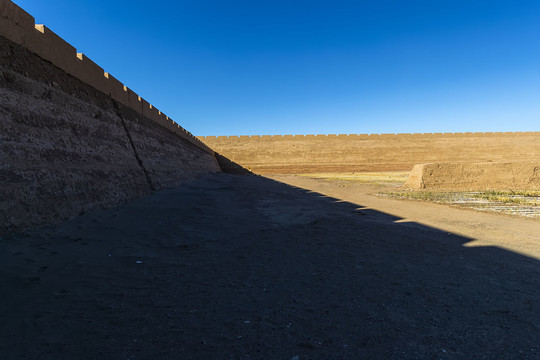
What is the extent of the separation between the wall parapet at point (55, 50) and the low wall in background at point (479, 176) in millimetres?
12238

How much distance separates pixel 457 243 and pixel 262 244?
2939 mm

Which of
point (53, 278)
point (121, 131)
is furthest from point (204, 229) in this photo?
point (121, 131)

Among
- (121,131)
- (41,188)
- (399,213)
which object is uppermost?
(121,131)

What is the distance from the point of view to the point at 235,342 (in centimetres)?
151

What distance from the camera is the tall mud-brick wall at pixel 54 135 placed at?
293 centimetres

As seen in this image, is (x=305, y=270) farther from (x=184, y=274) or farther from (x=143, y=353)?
(x=143, y=353)

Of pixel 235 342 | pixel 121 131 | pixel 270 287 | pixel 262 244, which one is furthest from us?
pixel 121 131

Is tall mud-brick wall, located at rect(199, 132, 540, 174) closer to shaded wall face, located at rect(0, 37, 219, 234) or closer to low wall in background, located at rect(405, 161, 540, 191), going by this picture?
low wall in background, located at rect(405, 161, 540, 191)

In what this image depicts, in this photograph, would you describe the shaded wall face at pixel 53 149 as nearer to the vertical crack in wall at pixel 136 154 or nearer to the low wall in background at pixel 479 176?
the vertical crack in wall at pixel 136 154

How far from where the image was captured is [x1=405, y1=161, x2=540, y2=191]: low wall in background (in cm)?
1020

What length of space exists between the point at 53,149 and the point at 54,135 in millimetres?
304

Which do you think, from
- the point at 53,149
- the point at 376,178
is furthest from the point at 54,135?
the point at 376,178

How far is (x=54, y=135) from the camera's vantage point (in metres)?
3.82

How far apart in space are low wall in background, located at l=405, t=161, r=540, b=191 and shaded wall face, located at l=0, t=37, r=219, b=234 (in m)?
11.4
